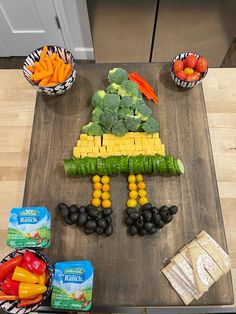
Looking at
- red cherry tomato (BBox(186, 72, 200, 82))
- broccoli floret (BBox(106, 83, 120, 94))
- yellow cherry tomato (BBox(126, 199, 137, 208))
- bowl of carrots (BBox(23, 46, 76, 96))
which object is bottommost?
yellow cherry tomato (BBox(126, 199, 137, 208))

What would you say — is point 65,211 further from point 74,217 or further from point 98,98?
point 98,98

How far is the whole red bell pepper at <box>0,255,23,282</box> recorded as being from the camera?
1.00 m

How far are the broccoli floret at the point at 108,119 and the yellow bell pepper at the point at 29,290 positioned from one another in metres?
0.72

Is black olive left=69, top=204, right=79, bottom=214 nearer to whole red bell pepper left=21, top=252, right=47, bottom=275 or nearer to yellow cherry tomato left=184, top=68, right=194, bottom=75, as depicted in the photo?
whole red bell pepper left=21, top=252, right=47, bottom=275

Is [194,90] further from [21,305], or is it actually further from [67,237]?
[21,305]

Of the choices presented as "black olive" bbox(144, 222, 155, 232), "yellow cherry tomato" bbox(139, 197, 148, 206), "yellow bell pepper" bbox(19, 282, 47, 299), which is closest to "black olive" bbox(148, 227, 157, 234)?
"black olive" bbox(144, 222, 155, 232)

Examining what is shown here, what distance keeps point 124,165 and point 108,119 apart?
0.23m

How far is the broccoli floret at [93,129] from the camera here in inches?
51.4

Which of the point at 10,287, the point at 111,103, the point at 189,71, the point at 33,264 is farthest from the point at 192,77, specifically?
the point at 10,287

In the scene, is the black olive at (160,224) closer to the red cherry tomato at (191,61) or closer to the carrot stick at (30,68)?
the red cherry tomato at (191,61)

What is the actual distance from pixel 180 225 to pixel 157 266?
0.19 meters

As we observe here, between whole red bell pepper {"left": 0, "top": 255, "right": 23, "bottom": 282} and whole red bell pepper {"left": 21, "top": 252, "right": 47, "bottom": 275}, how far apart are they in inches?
0.9

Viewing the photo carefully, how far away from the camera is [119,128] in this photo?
1288mm

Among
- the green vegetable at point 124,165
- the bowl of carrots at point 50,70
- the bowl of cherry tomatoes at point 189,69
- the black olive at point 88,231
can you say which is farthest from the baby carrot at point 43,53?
the black olive at point 88,231
